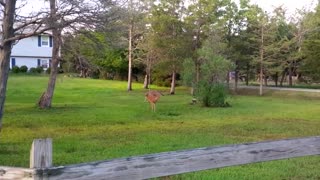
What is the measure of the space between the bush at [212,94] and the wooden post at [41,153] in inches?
1044

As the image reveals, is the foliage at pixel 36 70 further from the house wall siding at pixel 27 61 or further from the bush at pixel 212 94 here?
the bush at pixel 212 94

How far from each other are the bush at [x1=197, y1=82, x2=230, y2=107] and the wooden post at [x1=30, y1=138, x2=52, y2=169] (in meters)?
26.5

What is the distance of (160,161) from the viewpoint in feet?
12.9

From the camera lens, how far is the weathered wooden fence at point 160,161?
3391mm

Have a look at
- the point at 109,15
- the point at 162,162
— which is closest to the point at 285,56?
the point at 109,15

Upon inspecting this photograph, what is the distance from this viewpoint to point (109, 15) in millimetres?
14133

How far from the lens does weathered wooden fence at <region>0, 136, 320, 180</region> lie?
339cm

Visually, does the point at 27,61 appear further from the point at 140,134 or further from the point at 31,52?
the point at 140,134

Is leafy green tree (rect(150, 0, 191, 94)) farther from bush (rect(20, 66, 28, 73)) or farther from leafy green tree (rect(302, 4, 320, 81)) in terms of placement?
bush (rect(20, 66, 28, 73))

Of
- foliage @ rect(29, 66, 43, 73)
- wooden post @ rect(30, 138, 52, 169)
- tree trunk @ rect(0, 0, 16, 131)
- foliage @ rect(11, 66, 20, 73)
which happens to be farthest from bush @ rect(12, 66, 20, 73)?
wooden post @ rect(30, 138, 52, 169)

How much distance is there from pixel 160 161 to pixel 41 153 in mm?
989

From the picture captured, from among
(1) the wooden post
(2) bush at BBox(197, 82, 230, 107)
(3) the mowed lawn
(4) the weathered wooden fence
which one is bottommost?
(3) the mowed lawn

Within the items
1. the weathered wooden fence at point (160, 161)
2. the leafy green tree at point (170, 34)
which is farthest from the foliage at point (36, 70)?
the weathered wooden fence at point (160, 161)

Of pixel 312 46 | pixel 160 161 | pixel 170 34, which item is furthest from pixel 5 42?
pixel 312 46
